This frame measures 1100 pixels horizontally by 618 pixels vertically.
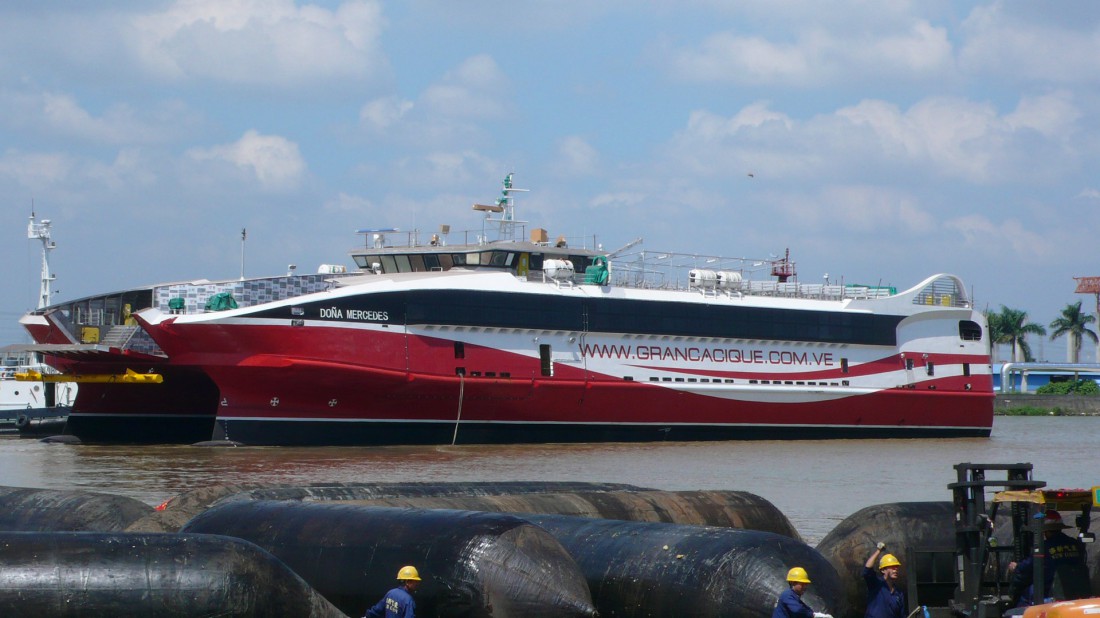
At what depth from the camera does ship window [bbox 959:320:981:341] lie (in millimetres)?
45572

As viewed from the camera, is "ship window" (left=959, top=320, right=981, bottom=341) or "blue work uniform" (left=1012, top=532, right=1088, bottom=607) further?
"ship window" (left=959, top=320, right=981, bottom=341)

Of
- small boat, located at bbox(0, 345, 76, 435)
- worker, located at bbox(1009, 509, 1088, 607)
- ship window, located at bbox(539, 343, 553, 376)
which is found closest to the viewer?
worker, located at bbox(1009, 509, 1088, 607)

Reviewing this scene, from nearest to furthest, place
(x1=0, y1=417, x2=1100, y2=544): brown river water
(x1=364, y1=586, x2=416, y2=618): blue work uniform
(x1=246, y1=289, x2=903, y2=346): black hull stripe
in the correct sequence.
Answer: (x1=364, y1=586, x2=416, y2=618): blue work uniform, (x1=0, y1=417, x2=1100, y2=544): brown river water, (x1=246, y1=289, x2=903, y2=346): black hull stripe

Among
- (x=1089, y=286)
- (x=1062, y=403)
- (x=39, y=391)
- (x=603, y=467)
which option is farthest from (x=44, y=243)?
(x=1089, y=286)

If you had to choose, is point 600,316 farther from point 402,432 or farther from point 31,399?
point 31,399

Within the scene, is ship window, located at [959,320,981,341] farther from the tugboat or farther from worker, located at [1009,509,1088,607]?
worker, located at [1009,509,1088,607]

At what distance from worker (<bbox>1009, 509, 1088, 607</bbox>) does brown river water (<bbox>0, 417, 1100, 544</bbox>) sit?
6952 millimetres

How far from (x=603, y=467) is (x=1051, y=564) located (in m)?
19.7

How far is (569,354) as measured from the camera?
36.5 metres

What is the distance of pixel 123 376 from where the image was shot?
33125 millimetres

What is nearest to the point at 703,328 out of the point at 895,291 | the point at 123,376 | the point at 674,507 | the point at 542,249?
the point at 542,249

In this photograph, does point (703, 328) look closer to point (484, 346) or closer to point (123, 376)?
point (484, 346)

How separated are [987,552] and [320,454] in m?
23.5

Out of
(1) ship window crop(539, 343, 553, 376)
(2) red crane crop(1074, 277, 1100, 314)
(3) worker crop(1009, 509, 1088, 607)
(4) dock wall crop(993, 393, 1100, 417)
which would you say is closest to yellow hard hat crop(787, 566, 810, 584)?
(3) worker crop(1009, 509, 1088, 607)
